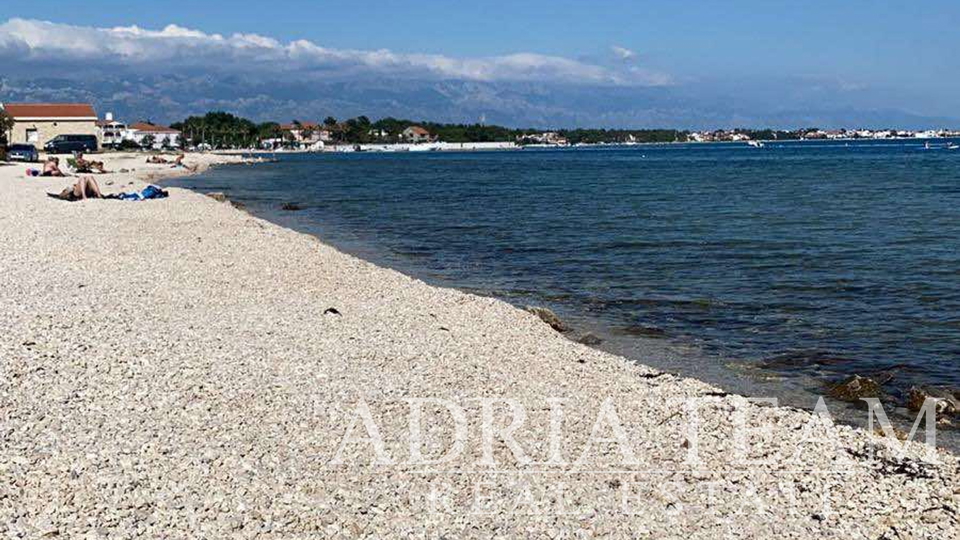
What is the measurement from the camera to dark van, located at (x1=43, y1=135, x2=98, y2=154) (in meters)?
96.6

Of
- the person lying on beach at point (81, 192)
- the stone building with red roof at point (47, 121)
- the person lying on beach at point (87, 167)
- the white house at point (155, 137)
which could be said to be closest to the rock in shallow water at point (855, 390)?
the person lying on beach at point (81, 192)

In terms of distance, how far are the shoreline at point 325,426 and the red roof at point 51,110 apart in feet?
359

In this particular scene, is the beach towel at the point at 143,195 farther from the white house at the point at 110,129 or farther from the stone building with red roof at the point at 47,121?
the white house at the point at 110,129

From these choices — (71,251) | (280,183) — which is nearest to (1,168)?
(280,183)

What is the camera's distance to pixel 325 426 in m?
8.40

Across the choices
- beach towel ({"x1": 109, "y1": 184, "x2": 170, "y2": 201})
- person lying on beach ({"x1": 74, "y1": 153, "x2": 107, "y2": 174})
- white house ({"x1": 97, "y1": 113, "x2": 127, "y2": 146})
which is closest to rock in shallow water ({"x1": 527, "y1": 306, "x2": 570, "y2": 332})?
beach towel ({"x1": 109, "y1": 184, "x2": 170, "y2": 201})

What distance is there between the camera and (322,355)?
36.2ft

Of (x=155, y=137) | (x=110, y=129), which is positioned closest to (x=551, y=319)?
(x=110, y=129)

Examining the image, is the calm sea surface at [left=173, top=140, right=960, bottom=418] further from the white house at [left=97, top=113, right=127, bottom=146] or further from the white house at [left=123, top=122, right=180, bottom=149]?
the white house at [left=123, top=122, right=180, bottom=149]

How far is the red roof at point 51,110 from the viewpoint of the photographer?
11250cm

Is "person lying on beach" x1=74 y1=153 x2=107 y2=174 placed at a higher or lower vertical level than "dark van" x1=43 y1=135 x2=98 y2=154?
lower

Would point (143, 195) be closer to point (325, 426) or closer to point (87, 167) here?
point (87, 167)

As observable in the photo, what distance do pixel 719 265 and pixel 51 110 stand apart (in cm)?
11010

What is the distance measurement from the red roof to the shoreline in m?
109
